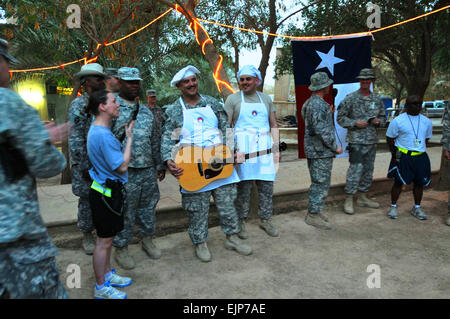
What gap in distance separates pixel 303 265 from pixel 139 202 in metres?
1.71

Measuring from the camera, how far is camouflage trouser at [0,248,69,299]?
4.57 feet

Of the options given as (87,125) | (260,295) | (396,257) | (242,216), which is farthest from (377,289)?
(87,125)

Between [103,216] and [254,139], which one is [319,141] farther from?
[103,216]

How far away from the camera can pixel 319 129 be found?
3826 mm

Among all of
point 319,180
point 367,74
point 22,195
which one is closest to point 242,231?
point 319,180

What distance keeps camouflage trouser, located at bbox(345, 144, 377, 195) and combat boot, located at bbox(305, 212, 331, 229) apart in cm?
84

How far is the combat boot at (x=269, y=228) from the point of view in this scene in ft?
12.6

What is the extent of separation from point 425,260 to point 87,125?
3.61m

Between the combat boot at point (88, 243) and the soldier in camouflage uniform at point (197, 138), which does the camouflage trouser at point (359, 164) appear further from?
the combat boot at point (88, 243)

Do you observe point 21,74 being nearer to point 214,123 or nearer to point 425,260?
point 214,123

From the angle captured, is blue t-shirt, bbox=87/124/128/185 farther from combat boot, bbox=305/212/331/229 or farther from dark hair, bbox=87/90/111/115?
combat boot, bbox=305/212/331/229

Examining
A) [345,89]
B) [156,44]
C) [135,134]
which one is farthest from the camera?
[156,44]

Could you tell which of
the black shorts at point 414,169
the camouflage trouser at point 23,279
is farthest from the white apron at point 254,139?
the camouflage trouser at point 23,279

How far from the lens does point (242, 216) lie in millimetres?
3752
